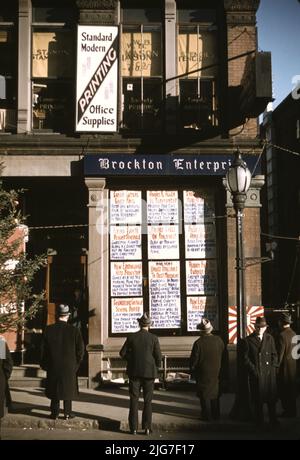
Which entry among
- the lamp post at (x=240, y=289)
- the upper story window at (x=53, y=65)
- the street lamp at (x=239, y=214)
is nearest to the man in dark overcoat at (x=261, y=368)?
the lamp post at (x=240, y=289)

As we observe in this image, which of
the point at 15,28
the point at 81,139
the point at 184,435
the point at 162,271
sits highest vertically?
the point at 15,28

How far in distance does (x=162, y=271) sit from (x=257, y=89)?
476cm

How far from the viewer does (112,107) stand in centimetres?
1414

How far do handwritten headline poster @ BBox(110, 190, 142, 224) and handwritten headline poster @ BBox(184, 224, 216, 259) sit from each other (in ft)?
4.12

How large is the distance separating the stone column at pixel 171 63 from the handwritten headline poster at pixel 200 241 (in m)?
A: 2.44

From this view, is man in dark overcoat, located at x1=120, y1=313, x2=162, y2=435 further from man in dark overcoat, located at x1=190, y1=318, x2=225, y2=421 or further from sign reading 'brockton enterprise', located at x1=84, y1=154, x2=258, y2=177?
sign reading 'brockton enterprise', located at x1=84, y1=154, x2=258, y2=177

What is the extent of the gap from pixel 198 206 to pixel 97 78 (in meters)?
3.95

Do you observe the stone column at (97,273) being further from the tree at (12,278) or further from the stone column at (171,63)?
the tree at (12,278)

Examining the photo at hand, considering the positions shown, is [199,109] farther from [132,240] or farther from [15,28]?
[15,28]

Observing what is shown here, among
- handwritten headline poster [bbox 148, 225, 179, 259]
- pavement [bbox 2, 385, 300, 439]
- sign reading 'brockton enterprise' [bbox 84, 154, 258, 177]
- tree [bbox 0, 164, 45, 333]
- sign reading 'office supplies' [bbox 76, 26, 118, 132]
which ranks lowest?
pavement [bbox 2, 385, 300, 439]

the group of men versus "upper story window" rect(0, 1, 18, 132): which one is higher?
"upper story window" rect(0, 1, 18, 132)

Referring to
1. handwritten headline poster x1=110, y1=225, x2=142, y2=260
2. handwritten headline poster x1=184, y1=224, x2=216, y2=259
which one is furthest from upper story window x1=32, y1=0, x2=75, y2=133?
handwritten headline poster x1=184, y1=224, x2=216, y2=259

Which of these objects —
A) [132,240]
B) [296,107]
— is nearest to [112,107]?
[132,240]

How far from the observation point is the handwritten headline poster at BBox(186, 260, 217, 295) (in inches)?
555
